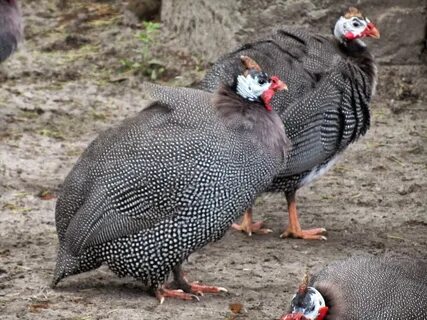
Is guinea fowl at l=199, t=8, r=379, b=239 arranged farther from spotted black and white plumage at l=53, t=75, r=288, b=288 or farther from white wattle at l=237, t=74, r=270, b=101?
spotted black and white plumage at l=53, t=75, r=288, b=288

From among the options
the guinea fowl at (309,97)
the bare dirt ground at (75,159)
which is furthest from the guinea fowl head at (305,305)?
the guinea fowl at (309,97)

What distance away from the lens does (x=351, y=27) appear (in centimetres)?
638

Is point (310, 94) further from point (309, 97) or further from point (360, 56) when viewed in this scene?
point (360, 56)

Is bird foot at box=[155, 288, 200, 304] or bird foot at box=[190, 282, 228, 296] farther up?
bird foot at box=[190, 282, 228, 296]

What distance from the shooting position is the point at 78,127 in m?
7.75

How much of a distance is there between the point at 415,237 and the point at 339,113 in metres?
0.74

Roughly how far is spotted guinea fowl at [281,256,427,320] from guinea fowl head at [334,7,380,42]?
196 cm

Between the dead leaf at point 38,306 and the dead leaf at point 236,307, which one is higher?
the dead leaf at point 236,307

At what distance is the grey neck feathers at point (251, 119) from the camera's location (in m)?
5.15

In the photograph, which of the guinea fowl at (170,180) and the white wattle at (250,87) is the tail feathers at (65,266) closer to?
the guinea fowl at (170,180)

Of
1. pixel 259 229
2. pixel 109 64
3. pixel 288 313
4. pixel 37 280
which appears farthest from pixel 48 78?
pixel 288 313

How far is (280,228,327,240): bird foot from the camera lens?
6.20 m

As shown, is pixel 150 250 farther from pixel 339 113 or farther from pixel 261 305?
pixel 339 113

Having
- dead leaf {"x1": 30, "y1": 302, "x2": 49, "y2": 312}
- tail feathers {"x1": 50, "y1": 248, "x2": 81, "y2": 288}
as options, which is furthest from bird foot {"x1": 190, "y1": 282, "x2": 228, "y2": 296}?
dead leaf {"x1": 30, "y1": 302, "x2": 49, "y2": 312}
